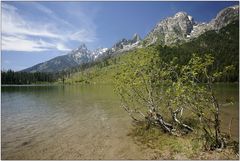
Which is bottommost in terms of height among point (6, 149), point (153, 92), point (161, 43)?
point (6, 149)

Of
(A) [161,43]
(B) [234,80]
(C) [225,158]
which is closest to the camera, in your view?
(C) [225,158]

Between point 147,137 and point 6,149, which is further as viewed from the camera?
point 147,137

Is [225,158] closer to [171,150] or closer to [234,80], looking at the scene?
[171,150]

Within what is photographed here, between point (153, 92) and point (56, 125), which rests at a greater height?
point (153, 92)

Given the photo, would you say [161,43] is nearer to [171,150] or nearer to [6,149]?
[171,150]

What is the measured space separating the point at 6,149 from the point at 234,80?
191585mm

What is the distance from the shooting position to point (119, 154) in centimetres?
1708

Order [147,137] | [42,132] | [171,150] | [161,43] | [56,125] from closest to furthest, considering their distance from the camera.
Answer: [171,150] → [147,137] → [161,43] → [42,132] → [56,125]

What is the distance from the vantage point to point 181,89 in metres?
15.4

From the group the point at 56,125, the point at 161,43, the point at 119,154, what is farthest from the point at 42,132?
the point at 161,43

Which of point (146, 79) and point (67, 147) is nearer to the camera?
point (67, 147)

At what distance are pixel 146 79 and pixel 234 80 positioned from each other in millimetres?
182929

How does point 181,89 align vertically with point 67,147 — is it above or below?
above

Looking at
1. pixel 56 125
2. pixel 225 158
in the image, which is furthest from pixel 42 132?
pixel 225 158
